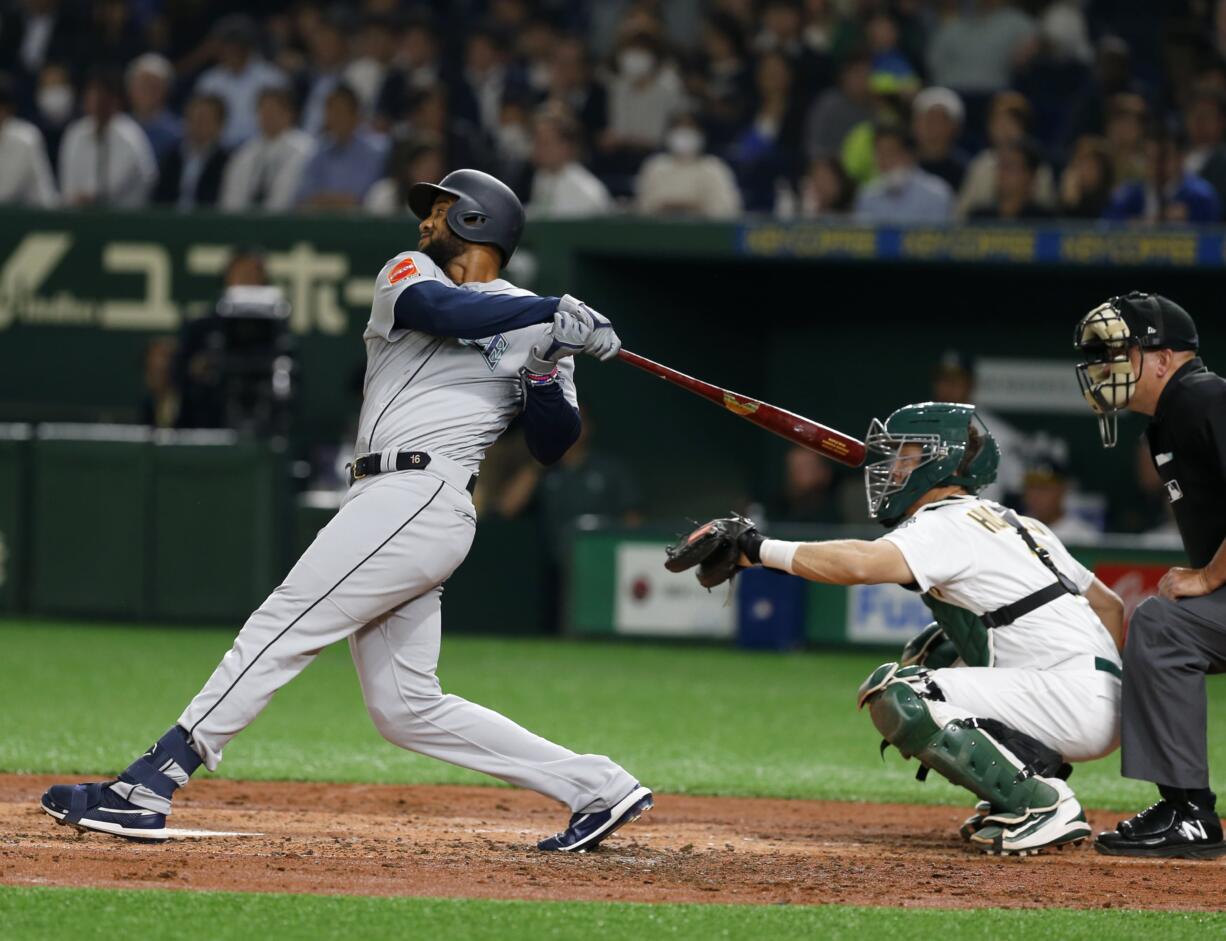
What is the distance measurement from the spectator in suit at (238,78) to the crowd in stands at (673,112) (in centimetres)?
2

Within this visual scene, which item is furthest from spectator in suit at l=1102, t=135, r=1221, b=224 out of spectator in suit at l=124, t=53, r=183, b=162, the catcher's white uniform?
spectator in suit at l=124, t=53, r=183, b=162

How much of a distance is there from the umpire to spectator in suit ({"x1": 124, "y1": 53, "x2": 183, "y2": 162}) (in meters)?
8.90

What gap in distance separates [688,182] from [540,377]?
6931 millimetres

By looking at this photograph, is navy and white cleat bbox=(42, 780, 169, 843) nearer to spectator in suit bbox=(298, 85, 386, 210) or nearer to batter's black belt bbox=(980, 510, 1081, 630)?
batter's black belt bbox=(980, 510, 1081, 630)

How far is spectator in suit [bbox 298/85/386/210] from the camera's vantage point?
12.0 meters

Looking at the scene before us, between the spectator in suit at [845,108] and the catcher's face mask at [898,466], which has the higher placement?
the spectator in suit at [845,108]

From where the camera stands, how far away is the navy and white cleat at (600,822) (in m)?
4.82

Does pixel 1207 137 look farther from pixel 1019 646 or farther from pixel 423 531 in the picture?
pixel 423 531

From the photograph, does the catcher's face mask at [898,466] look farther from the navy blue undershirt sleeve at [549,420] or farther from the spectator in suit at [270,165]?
the spectator in suit at [270,165]

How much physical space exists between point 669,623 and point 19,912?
713 centimetres

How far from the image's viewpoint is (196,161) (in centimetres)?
1253

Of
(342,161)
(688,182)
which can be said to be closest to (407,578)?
(688,182)

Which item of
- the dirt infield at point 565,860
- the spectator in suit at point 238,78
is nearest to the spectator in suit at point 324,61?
the spectator in suit at point 238,78

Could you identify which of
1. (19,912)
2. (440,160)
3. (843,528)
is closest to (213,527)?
(440,160)
